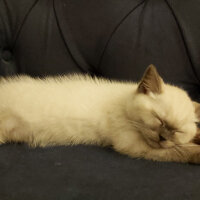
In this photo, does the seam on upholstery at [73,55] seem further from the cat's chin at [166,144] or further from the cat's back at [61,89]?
the cat's chin at [166,144]

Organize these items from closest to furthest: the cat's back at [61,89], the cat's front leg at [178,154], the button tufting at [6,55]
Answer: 1. the cat's front leg at [178,154]
2. the cat's back at [61,89]
3. the button tufting at [6,55]

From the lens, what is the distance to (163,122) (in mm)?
1080

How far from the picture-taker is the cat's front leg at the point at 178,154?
1.06 metres

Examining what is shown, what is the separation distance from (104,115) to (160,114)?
29 cm

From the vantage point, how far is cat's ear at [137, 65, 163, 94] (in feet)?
3.63

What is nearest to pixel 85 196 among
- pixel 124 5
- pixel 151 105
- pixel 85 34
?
pixel 151 105

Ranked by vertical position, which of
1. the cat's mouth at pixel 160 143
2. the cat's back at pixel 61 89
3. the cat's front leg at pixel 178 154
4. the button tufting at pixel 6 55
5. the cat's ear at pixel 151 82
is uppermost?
the cat's ear at pixel 151 82

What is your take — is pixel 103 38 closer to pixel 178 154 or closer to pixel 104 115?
pixel 104 115

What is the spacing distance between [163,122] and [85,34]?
696mm

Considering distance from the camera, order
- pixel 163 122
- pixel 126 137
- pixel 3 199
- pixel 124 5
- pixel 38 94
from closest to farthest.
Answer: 1. pixel 3 199
2. pixel 163 122
3. pixel 126 137
4. pixel 38 94
5. pixel 124 5

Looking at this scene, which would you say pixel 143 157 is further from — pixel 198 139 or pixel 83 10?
pixel 83 10

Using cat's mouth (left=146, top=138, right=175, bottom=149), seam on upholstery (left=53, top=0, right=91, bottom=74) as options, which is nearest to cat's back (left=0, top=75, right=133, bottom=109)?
seam on upholstery (left=53, top=0, right=91, bottom=74)

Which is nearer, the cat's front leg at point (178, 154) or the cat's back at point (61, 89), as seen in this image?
the cat's front leg at point (178, 154)

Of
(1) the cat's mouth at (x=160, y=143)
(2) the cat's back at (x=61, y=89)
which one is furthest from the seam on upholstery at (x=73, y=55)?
(1) the cat's mouth at (x=160, y=143)
